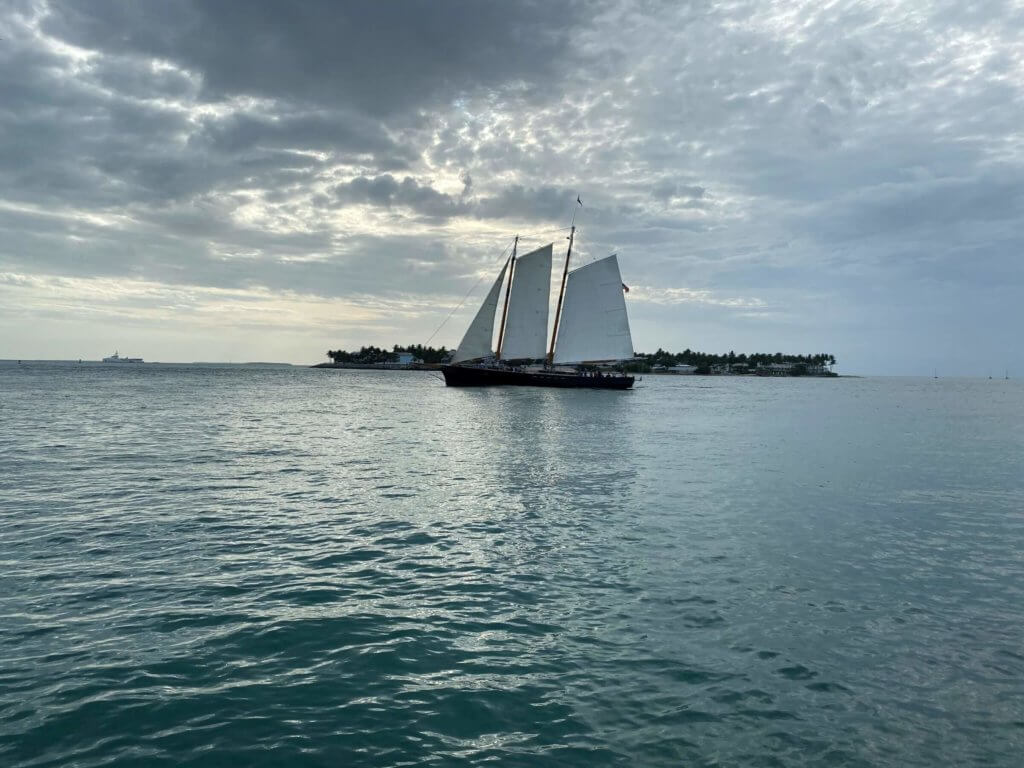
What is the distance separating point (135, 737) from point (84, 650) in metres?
3.00

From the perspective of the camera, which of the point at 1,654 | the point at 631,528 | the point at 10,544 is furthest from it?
the point at 631,528

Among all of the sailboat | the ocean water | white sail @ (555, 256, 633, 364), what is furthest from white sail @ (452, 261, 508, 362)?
the ocean water

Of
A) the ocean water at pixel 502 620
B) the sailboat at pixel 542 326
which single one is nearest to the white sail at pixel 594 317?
the sailboat at pixel 542 326

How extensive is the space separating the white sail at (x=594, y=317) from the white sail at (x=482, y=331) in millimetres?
12058

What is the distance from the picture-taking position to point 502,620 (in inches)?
434

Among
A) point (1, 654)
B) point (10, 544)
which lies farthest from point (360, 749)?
point (10, 544)

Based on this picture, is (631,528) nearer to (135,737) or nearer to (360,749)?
(360,749)

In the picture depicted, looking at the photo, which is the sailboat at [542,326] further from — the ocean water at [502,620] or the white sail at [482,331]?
the ocean water at [502,620]

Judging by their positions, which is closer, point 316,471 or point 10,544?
point 10,544

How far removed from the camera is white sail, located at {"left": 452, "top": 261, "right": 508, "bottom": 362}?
99.2 m

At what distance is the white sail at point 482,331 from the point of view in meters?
99.2

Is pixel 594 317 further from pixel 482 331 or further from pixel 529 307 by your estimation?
pixel 482 331

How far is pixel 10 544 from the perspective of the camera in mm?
15227

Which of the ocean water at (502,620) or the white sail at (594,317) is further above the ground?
the white sail at (594,317)
